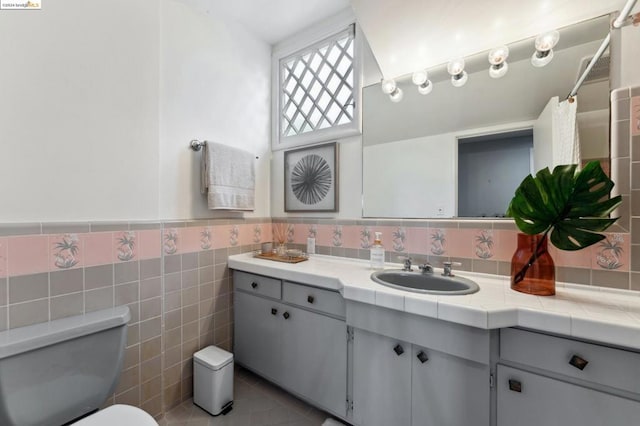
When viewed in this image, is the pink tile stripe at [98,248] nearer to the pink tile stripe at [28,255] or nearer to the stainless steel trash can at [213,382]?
the pink tile stripe at [28,255]

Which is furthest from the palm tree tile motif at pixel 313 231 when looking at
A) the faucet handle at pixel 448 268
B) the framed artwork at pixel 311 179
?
the faucet handle at pixel 448 268

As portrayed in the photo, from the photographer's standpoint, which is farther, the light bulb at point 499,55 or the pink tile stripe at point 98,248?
the light bulb at point 499,55

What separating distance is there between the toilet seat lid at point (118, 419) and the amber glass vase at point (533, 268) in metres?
1.53

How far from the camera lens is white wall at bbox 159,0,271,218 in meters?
1.51

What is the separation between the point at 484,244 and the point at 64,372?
1943 mm

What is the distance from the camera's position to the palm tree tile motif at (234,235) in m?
1.85

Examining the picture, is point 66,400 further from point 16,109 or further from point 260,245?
point 260,245

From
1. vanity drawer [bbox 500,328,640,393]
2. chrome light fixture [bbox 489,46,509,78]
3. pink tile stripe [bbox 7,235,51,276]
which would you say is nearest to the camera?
vanity drawer [bbox 500,328,640,393]

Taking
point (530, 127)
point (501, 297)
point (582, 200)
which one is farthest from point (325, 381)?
point (530, 127)

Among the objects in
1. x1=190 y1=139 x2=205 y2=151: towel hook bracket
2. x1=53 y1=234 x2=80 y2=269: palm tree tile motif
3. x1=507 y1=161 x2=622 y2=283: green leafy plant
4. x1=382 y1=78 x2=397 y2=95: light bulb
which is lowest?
x1=53 y1=234 x2=80 y2=269: palm tree tile motif

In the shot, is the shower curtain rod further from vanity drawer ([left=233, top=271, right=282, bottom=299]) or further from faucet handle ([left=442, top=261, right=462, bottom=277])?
vanity drawer ([left=233, top=271, right=282, bottom=299])

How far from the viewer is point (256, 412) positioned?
1.49 m

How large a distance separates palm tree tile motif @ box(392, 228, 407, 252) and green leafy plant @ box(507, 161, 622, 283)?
62cm

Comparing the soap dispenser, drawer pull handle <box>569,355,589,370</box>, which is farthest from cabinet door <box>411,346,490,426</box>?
the soap dispenser
